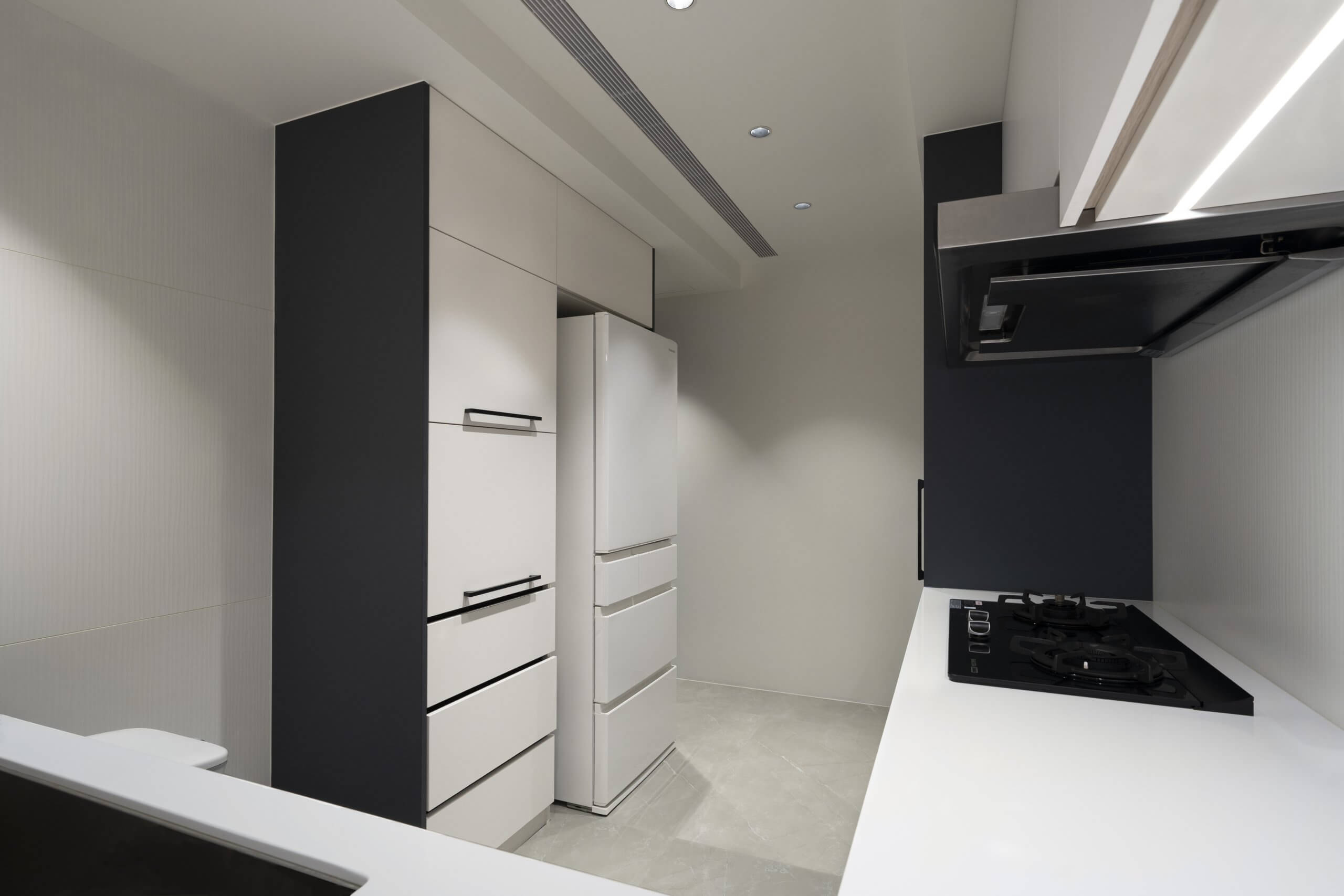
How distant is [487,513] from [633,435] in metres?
0.86

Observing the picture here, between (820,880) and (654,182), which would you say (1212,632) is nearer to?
(820,880)

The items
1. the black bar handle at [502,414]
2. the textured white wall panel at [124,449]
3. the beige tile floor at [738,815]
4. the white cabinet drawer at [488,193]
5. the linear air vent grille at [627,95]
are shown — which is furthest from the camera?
the beige tile floor at [738,815]

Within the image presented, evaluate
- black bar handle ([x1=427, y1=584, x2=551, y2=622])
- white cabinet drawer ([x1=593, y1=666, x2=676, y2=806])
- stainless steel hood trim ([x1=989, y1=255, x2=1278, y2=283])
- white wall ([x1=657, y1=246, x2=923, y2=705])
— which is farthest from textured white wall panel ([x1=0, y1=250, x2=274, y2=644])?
white wall ([x1=657, y1=246, x2=923, y2=705])

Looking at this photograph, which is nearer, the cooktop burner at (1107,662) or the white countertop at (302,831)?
the white countertop at (302,831)

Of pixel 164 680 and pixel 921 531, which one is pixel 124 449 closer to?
pixel 164 680

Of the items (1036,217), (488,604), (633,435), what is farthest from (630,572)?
(1036,217)

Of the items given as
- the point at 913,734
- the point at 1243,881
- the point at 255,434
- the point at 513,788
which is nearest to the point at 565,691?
the point at 513,788

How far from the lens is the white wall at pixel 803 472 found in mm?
3908

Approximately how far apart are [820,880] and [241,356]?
241cm

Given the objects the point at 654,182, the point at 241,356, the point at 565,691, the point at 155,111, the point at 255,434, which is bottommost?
the point at 565,691

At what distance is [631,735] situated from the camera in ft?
9.36

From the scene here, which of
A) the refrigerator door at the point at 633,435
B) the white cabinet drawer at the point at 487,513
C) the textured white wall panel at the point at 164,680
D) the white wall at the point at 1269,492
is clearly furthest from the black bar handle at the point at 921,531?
the textured white wall panel at the point at 164,680

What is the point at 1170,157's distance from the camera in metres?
0.74

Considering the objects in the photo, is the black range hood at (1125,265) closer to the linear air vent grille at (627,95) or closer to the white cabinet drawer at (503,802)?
the linear air vent grille at (627,95)
